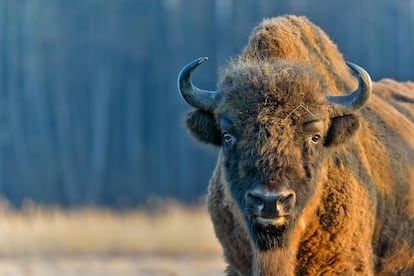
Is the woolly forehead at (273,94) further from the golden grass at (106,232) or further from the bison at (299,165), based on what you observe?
Answer: the golden grass at (106,232)

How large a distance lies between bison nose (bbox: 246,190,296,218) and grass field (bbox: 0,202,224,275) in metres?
7.83

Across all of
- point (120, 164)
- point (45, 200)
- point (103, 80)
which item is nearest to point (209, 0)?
point (103, 80)

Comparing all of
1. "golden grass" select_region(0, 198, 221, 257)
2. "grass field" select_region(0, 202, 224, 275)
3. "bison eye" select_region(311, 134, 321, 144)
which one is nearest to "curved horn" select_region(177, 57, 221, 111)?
"bison eye" select_region(311, 134, 321, 144)

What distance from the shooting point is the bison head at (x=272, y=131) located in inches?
180

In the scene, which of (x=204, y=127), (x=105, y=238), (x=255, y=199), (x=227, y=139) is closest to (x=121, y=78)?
(x=105, y=238)

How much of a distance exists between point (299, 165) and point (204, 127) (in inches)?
32.9

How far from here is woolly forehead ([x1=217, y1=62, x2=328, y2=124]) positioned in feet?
15.7

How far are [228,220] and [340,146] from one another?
95 centimetres

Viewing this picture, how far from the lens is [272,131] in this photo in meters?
4.68

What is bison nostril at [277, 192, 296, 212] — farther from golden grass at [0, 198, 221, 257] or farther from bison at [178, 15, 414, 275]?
golden grass at [0, 198, 221, 257]

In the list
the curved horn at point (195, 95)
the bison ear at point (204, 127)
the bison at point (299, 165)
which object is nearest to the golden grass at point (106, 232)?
the bison at point (299, 165)

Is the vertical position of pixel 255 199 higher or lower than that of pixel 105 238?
higher

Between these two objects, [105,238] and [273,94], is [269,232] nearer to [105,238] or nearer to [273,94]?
[273,94]

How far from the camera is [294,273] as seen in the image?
5102 millimetres
